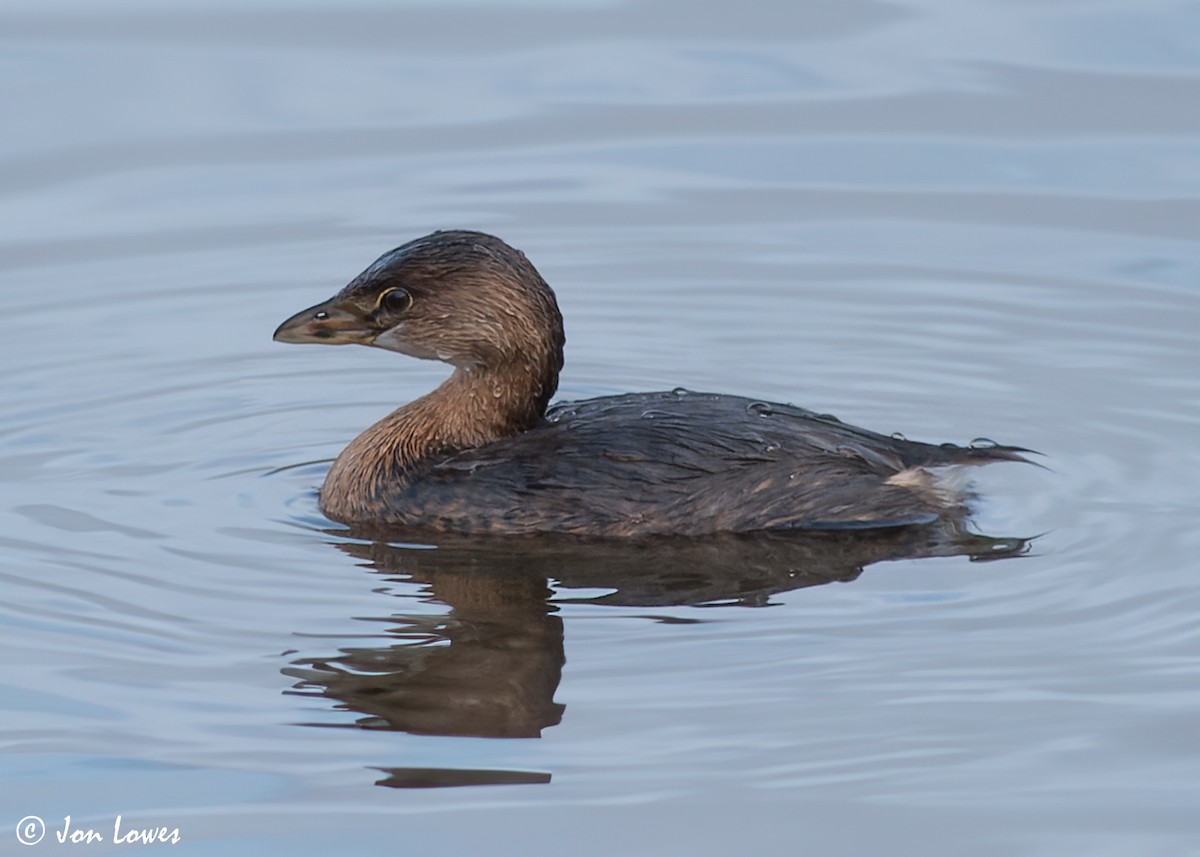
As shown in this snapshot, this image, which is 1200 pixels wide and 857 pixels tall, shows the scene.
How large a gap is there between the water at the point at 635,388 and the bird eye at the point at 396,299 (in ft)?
2.67

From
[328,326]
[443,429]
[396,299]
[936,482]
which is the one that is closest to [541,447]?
[443,429]

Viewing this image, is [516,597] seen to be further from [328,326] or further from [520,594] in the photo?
[328,326]

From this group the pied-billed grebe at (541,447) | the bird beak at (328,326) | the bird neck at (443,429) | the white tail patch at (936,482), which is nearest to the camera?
the pied-billed grebe at (541,447)

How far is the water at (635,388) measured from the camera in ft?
21.9

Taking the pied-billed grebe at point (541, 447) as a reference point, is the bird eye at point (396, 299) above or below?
above

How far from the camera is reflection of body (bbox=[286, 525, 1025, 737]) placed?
721 cm

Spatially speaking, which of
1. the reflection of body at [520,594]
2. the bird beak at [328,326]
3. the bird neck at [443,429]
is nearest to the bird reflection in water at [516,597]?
the reflection of body at [520,594]

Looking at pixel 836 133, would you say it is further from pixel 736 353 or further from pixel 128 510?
pixel 128 510

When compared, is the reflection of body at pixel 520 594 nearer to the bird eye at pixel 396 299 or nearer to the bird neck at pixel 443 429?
the bird neck at pixel 443 429

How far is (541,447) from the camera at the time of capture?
28.2 ft

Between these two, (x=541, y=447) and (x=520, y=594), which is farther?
(x=541, y=447)

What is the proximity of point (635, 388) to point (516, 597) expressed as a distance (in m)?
2.47

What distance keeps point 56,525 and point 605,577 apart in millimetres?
2048

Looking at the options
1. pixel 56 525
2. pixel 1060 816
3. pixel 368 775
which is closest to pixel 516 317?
pixel 56 525
